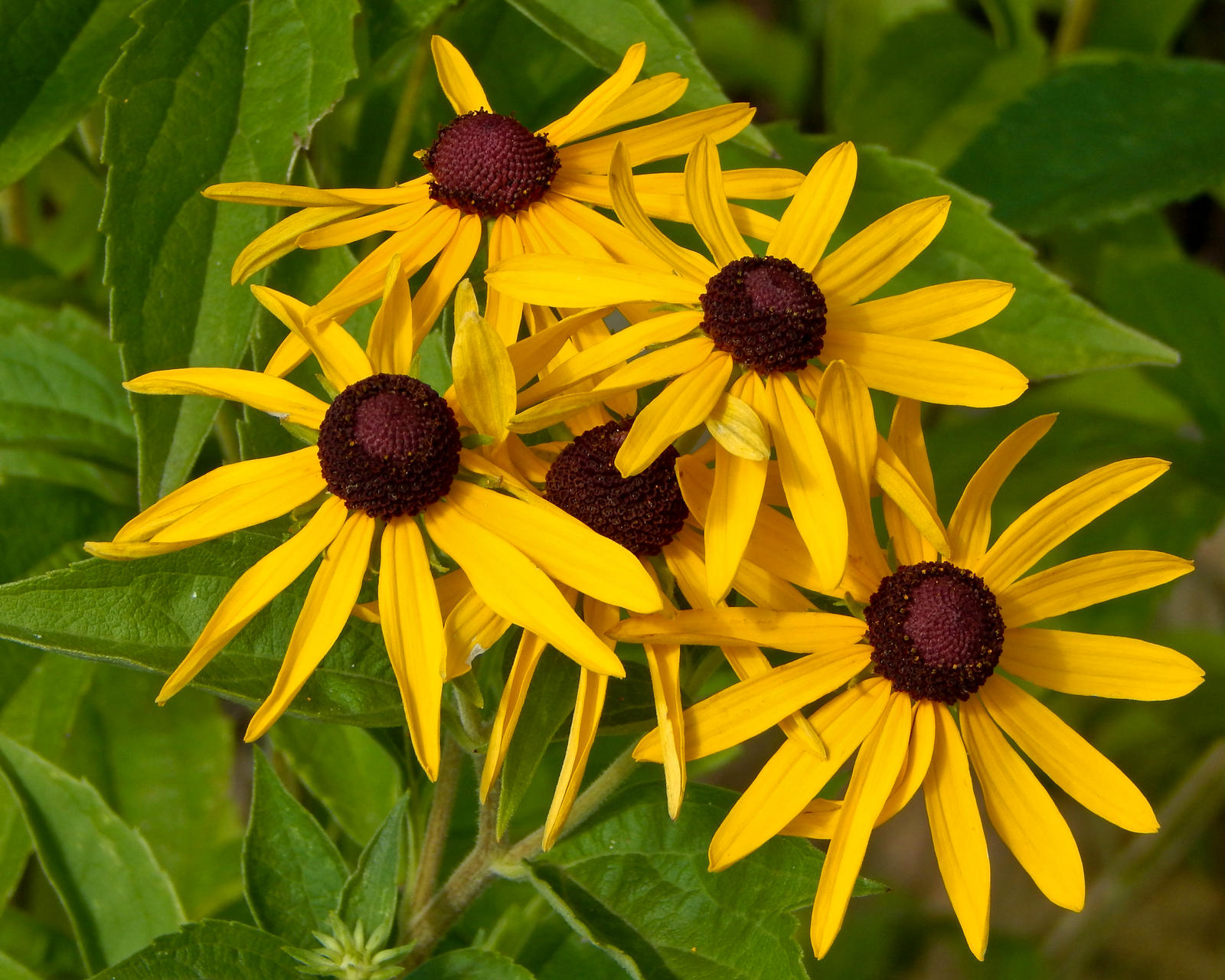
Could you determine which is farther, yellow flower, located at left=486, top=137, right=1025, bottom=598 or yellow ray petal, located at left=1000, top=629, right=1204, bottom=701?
yellow ray petal, located at left=1000, top=629, right=1204, bottom=701

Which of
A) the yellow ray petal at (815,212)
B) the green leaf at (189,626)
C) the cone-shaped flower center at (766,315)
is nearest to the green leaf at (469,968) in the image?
the green leaf at (189,626)

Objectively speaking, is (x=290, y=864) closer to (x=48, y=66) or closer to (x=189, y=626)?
(x=189, y=626)

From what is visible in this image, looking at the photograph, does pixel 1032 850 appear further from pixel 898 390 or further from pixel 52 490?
pixel 52 490

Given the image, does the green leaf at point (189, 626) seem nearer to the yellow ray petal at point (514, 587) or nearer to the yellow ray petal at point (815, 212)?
the yellow ray petal at point (514, 587)

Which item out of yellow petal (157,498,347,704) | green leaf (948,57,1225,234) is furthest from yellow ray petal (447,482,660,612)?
green leaf (948,57,1225,234)

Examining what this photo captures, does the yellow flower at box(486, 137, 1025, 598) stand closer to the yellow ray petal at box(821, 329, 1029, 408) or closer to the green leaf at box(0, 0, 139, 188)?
the yellow ray petal at box(821, 329, 1029, 408)

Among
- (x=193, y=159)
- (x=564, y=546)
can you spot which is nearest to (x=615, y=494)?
(x=564, y=546)

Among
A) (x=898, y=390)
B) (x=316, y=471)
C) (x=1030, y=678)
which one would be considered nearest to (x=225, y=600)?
(x=316, y=471)
